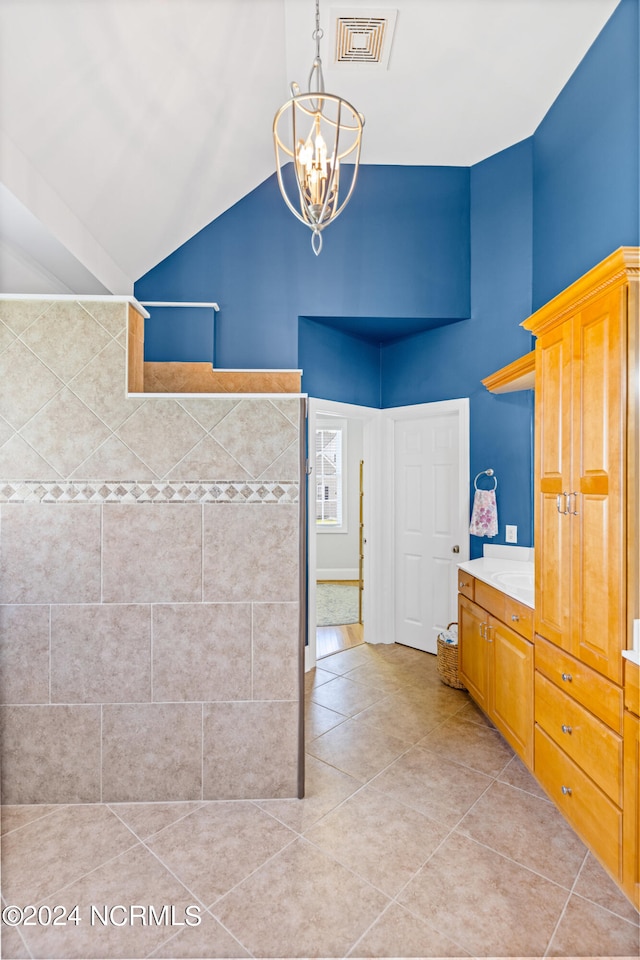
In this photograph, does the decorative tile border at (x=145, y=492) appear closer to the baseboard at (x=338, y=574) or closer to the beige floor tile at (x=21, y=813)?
the beige floor tile at (x=21, y=813)

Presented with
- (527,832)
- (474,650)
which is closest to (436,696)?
(474,650)

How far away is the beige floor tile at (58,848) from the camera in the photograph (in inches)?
68.1

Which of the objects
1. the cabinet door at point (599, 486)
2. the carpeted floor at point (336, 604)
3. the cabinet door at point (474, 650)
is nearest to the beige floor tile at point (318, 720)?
the cabinet door at point (474, 650)

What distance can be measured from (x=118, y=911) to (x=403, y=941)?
930 mm

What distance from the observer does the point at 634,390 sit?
64.7 inches

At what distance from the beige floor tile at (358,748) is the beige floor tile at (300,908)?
2.00 feet

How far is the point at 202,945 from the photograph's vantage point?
1499mm

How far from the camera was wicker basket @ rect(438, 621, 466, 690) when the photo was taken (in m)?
3.35

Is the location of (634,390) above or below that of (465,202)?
below

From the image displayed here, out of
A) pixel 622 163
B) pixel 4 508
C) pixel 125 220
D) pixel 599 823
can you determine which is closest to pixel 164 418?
pixel 4 508

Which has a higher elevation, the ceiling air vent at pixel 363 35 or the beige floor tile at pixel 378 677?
the ceiling air vent at pixel 363 35

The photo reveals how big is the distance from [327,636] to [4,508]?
122 inches

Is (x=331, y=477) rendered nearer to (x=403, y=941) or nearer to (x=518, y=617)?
(x=518, y=617)

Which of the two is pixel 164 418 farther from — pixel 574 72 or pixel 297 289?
pixel 574 72
